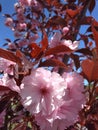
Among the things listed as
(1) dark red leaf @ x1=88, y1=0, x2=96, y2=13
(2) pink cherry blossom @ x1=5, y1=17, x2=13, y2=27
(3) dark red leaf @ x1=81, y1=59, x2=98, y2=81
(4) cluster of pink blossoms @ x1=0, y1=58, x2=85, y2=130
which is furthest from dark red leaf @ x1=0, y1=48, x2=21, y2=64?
(2) pink cherry blossom @ x1=5, y1=17, x2=13, y2=27

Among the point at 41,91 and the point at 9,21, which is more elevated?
the point at 9,21

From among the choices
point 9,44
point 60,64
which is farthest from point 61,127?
point 9,44

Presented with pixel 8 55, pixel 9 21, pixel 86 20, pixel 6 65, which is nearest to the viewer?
pixel 8 55

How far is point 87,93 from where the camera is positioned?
1.09 meters

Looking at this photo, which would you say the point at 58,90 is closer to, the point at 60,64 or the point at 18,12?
the point at 60,64

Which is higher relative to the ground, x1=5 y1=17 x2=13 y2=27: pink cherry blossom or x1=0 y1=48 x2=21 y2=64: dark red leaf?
x1=5 y1=17 x2=13 y2=27: pink cherry blossom

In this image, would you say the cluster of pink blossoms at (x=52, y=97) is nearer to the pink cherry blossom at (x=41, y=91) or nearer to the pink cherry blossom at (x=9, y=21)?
the pink cherry blossom at (x=41, y=91)

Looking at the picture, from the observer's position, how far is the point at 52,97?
0.97 meters

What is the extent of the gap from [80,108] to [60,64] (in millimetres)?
161

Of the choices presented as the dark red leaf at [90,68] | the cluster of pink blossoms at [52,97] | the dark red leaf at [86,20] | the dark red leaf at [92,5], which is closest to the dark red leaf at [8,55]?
the cluster of pink blossoms at [52,97]

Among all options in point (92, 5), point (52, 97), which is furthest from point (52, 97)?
point (92, 5)

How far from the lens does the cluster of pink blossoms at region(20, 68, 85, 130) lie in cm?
95

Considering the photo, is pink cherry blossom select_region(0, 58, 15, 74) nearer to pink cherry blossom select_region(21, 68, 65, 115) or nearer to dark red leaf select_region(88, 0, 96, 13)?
pink cherry blossom select_region(21, 68, 65, 115)

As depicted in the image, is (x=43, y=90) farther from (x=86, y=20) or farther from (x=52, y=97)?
(x=86, y=20)
